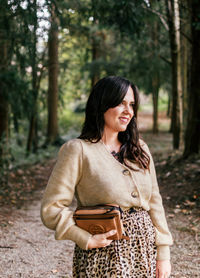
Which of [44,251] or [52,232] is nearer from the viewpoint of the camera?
[44,251]

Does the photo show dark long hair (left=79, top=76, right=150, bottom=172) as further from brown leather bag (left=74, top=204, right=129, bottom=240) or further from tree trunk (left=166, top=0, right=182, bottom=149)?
tree trunk (left=166, top=0, right=182, bottom=149)

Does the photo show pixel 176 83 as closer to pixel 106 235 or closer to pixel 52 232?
pixel 52 232

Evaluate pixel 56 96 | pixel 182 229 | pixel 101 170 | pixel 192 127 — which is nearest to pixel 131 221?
pixel 101 170

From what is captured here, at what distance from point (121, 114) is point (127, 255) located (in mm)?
847

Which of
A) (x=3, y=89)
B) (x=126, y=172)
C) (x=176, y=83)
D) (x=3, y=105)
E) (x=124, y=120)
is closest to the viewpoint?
(x=126, y=172)

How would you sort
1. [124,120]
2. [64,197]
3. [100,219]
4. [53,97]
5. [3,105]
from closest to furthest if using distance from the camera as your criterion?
[100,219]
[64,197]
[124,120]
[3,105]
[53,97]

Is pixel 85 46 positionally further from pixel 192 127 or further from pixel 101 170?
pixel 101 170

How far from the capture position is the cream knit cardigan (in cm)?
185

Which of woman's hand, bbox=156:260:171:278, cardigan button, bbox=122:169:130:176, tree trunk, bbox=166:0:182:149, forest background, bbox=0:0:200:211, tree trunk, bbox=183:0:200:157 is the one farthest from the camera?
tree trunk, bbox=166:0:182:149

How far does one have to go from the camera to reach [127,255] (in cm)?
194

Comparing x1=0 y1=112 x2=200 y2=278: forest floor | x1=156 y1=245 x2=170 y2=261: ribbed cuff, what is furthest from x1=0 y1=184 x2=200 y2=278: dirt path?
x1=156 y1=245 x2=170 y2=261: ribbed cuff

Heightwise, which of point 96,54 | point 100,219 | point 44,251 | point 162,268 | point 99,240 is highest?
point 96,54

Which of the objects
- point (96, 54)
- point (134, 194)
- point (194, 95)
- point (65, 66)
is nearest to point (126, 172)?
point (134, 194)

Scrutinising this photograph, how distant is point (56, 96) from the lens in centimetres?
1628
